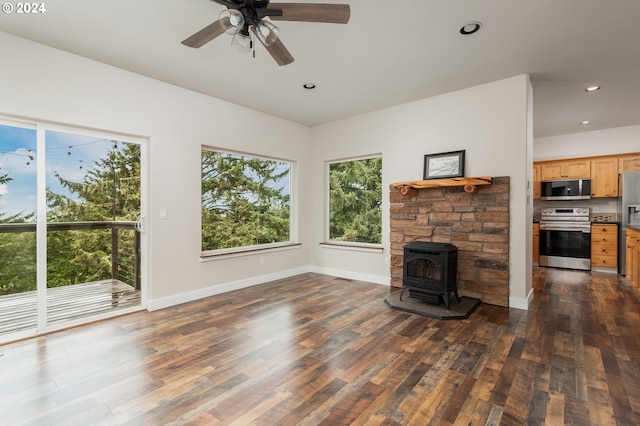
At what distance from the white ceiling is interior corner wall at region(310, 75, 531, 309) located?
0.27 m

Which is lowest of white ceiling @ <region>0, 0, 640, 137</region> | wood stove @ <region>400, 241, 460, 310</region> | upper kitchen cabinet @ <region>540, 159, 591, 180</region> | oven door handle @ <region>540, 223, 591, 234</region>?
wood stove @ <region>400, 241, 460, 310</region>

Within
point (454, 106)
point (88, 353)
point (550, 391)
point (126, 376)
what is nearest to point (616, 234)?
point (454, 106)

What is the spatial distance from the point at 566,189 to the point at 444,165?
377 centimetres

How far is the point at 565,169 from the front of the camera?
20.2ft

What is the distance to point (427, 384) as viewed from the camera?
206 centimetres

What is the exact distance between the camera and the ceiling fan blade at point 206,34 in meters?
2.05

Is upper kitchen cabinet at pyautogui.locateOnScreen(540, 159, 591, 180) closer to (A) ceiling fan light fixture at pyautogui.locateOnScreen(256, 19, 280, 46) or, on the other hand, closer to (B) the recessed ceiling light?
(B) the recessed ceiling light

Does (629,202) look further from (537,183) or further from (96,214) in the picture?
(96,214)

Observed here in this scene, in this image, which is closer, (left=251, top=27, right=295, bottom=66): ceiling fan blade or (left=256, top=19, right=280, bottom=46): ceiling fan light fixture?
(left=256, top=19, right=280, bottom=46): ceiling fan light fixture

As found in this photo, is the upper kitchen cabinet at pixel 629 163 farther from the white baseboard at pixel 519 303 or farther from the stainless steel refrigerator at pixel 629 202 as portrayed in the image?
the white baseboard at pixel 519 303

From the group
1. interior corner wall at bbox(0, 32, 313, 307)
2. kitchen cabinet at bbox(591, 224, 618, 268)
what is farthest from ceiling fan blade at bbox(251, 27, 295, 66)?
kitchen cabinet at bbox(591, 224, 618, 268)

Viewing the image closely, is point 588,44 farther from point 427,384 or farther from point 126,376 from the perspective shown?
point 126,376

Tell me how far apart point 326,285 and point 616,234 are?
5442 mm

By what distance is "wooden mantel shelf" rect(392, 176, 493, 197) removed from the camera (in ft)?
11.9
